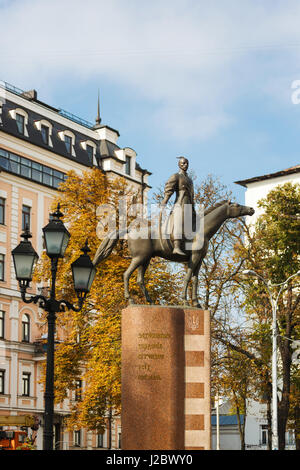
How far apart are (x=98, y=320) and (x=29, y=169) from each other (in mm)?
21295

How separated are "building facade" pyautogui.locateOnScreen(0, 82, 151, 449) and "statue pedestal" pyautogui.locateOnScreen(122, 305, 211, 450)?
28543mm

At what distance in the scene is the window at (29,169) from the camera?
47.1m

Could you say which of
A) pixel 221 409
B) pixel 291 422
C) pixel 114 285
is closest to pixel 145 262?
pixel 114 285

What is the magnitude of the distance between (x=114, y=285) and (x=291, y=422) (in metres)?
16.6

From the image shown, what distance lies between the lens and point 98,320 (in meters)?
29.8

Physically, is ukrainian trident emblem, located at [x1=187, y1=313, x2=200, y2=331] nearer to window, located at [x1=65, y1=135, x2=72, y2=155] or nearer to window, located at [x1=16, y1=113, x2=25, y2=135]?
window, located at [x1=16, y1=113, x2=25, y2=135]

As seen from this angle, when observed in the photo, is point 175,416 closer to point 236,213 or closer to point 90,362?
point 236,213

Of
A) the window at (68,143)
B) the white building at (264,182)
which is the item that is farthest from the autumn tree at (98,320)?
the white building at (264,182)

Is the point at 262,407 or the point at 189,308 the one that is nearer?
the point at 189,308

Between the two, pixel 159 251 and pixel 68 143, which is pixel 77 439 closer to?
pixel 68 143

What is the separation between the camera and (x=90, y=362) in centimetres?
2848

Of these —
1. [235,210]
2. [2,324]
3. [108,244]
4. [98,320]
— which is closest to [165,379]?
[108,244]

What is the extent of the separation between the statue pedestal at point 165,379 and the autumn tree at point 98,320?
13.8 meters

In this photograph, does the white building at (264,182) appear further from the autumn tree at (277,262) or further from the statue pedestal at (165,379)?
the statue pedestal at (165,379)
